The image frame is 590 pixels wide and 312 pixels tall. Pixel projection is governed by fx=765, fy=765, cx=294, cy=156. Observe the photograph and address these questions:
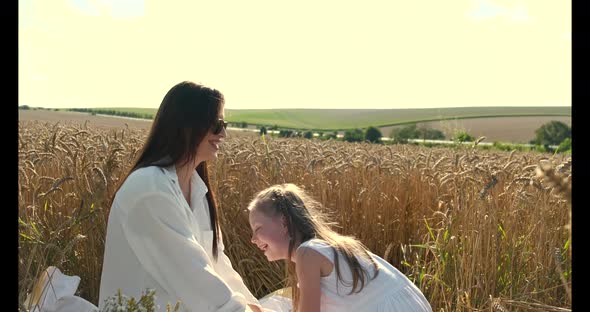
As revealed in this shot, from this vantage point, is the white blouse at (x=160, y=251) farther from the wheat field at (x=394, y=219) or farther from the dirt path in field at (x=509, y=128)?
the dirt path in field at (x=509, y=128)

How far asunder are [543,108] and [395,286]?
63.0 m

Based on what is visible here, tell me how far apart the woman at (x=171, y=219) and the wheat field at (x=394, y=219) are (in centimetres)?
37

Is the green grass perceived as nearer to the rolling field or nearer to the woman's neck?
the rolling field

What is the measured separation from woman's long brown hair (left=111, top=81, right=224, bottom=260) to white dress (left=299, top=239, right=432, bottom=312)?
56 cm

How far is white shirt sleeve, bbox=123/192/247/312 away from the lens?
8.34 ft

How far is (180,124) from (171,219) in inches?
14.7

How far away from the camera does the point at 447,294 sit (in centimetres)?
379

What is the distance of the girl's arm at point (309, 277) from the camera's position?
8.87ft

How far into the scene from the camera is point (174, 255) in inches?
100

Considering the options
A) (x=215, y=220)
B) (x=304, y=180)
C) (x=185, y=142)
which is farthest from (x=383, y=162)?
(x=185, y=142)

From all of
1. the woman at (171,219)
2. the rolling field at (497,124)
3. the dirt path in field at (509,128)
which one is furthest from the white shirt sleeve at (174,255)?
the dirt path in field at (509,128)

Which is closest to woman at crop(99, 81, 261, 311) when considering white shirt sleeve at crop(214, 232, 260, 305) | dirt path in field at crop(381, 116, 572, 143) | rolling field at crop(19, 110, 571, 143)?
white shirt sleeve at crop(214, 232, 260, 305)

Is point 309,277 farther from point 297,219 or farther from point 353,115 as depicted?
point 353,115
